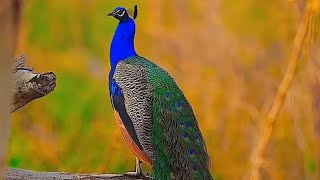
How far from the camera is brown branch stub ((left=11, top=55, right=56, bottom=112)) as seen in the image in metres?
0.80

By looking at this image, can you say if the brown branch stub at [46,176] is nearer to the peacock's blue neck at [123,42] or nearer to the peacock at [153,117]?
the peacock at [153,117]

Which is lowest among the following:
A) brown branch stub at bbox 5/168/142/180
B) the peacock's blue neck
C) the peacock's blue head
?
brown branch stub at bbox 5/168/142/180

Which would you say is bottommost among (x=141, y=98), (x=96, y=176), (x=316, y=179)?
(x=316, y=179)

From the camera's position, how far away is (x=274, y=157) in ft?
4.60

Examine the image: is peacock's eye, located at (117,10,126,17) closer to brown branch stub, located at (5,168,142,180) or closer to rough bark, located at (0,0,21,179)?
brown branch stub, located at (5,168,142,180)

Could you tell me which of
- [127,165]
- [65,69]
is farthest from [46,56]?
[127,165]

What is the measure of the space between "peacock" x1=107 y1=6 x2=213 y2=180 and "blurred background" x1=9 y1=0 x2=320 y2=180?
45 cm

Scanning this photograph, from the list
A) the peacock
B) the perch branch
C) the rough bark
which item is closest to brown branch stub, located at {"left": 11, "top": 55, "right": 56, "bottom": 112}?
the peacock

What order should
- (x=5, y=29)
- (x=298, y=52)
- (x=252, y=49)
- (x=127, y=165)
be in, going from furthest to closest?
(x=252, y=49) < (x=127, y=165) < (x=298, y=52) < (x=5, y=29)

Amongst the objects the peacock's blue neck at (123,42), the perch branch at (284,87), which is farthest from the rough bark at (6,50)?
the peacock's blue neck at (123,42)

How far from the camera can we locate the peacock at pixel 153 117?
0.83 m

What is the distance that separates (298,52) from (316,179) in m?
0.70

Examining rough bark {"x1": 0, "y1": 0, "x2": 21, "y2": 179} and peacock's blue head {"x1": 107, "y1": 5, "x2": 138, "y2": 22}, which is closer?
rough bark {"x1": 0, "y1": 0, "x2": 21, "y2": 179}

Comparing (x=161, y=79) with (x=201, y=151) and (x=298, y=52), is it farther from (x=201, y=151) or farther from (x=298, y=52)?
(x=298, y=52)
